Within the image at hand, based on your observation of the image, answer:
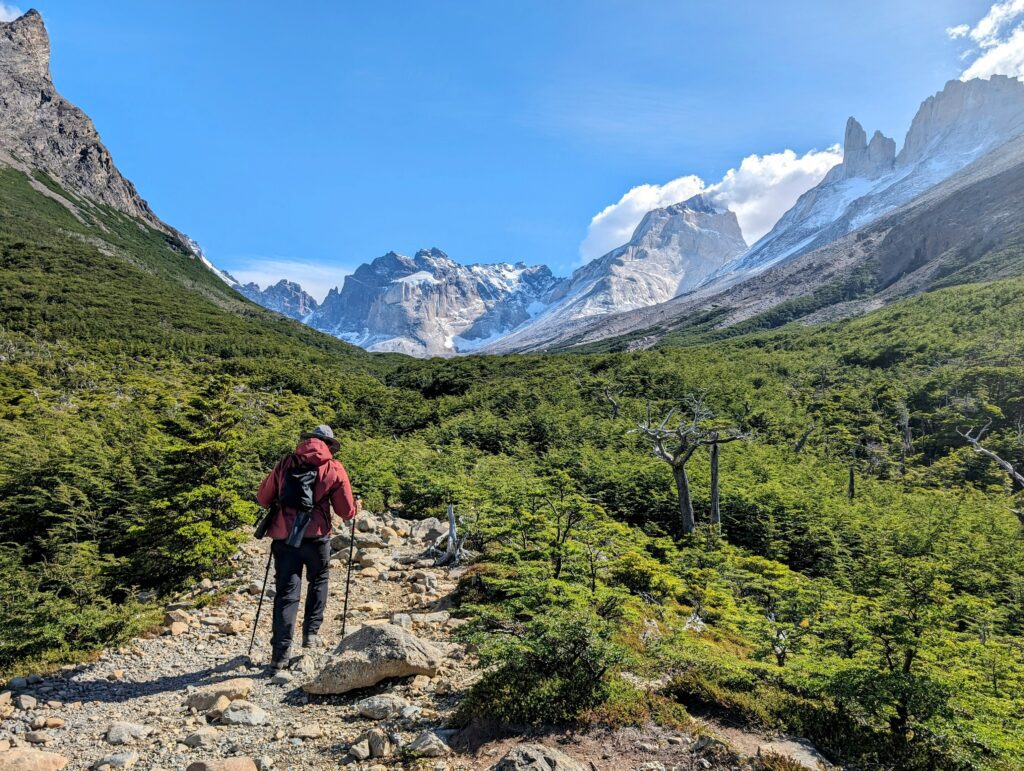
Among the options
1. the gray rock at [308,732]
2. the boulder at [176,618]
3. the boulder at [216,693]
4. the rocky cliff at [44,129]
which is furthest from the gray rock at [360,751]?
the rocky cliff at [44,129]

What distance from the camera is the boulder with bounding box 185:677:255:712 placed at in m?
4.74

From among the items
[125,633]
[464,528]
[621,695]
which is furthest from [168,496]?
[621,695]

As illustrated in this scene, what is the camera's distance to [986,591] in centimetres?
1209

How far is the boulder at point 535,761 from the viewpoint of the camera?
3.44 m

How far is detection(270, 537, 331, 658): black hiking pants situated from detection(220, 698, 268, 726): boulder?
848 mm

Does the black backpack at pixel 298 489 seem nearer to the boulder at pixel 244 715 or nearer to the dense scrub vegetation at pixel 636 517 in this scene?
the boulder at pixel 244 715

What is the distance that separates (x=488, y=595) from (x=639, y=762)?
422 cm

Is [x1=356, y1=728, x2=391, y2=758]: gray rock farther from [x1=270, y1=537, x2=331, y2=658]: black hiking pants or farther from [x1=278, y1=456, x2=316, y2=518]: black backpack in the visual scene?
[x1=278, y1=456, x2=316, y2=518]: black backpack

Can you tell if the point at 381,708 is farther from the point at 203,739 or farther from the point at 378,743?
the point at 203,739

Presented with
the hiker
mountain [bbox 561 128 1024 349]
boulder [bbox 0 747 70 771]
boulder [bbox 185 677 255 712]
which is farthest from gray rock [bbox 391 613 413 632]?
mountain [bbox 561 128 1024 349]

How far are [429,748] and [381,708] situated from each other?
2.77 feet

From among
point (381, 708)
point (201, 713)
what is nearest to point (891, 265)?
point (381, 708)

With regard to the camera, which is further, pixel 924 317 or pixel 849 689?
pixel 924 317

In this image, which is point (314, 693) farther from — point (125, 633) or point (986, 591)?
point (986, 591)
